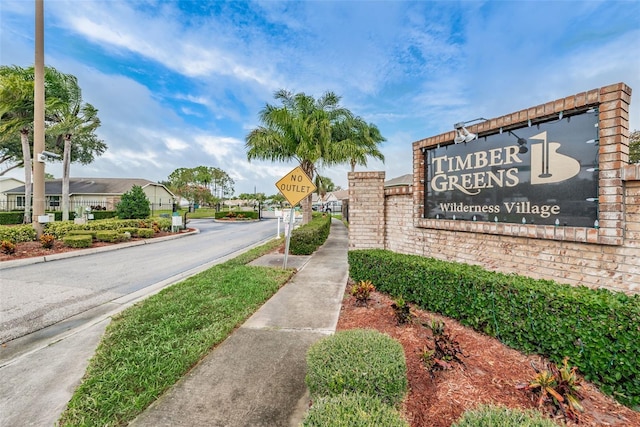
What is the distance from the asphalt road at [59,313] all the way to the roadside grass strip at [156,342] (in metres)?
0.23

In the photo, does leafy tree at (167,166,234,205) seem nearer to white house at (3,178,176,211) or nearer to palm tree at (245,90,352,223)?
white house at (3,178,176,211)

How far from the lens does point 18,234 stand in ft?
32.6

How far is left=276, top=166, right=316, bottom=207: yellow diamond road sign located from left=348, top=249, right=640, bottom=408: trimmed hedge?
3624mm

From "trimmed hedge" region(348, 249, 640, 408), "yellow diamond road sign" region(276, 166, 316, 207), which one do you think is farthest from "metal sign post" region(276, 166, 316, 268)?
"trimmed hedge" region(348, 249, 640, 408)

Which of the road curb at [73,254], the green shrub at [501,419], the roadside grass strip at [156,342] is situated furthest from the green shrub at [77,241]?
the green shrub at [501,419]

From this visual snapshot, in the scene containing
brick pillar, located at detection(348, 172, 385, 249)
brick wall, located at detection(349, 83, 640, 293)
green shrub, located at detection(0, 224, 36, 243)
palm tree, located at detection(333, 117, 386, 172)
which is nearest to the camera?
brick wall, located at detection(349, 83, 640, 293)

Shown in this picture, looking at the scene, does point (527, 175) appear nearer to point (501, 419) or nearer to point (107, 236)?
point (501, 419)

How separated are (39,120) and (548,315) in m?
15.4

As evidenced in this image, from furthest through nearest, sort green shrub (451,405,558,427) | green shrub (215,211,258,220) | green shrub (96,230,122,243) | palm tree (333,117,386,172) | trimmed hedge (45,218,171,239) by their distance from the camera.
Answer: green shrub (215,211,258,220) → palm tree (333,117,386,172) → trimmed hedge (45,218,171,239) → green shrub (96,230,122,243) → green shrub (451,405,558,427)

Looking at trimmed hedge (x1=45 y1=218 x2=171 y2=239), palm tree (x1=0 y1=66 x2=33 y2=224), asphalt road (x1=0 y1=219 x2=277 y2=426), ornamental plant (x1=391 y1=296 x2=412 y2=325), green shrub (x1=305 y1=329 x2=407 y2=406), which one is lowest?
asphalt road (x1=0 y1=219 x2=277 y2=426)

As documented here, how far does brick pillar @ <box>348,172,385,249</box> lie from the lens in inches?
228

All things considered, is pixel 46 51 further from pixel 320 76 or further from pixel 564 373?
pixel 564 373

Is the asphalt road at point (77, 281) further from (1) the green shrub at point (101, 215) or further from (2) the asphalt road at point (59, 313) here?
(1) the green shrub at point (101, 215)

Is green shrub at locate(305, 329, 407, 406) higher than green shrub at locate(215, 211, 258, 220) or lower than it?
lower
